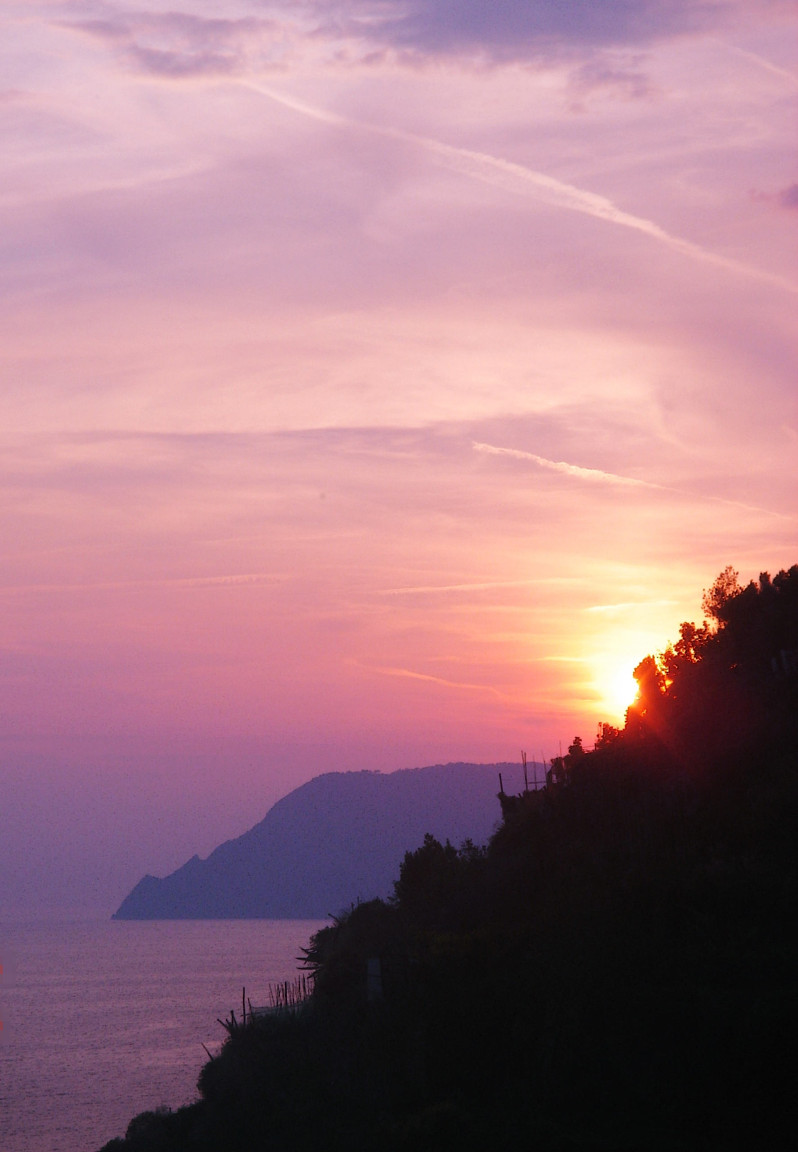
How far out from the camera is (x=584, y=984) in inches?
1164

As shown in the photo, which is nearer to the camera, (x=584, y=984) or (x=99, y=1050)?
(x=584, y=984)

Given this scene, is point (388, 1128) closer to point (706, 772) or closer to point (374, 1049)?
point (374, 1049)

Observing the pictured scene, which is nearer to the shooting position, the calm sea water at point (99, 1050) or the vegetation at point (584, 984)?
the vegetation at point (584, 984)

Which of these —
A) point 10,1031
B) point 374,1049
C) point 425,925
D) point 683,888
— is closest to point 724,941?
point 683,888

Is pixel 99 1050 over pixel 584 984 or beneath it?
Answer: beneath

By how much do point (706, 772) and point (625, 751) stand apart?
5.45m

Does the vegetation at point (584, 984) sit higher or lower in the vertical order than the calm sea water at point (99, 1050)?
higher

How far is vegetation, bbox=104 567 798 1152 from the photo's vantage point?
83.5ft

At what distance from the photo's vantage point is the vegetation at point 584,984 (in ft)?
83.5

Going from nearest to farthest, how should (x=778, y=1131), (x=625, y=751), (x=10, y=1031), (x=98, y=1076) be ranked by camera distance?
(x=778, y=1131)
(x=625, y=751)
(x=98, y=1076)
(x=10, y=1031)

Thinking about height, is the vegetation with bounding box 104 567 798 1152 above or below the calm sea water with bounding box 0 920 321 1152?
above

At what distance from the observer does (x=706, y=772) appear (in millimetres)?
38875

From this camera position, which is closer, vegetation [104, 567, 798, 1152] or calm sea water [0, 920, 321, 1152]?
vegetation [104, 567, 798, 1152]

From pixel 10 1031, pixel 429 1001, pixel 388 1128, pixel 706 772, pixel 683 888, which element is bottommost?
pixel 10 1031
